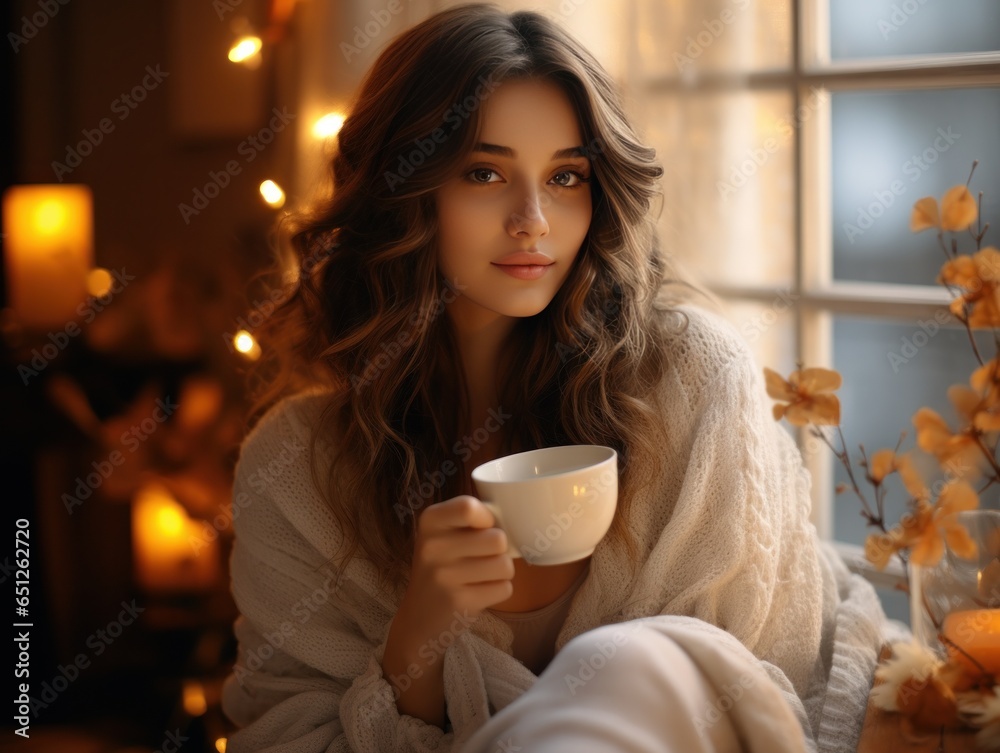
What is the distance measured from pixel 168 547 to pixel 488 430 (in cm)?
110

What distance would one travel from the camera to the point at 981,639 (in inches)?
38.0

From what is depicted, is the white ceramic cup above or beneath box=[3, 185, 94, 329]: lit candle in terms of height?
beneath

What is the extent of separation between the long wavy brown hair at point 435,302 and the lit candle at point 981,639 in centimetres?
43

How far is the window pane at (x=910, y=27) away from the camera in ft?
4.87

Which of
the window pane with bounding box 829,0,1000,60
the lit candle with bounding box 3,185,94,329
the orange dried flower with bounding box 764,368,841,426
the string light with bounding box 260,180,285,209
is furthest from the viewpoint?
the lit candle with bounding box 3,185,94,329

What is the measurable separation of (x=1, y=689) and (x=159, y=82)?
1402mm

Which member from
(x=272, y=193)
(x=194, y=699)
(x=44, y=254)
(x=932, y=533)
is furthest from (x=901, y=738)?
(x=44, y=254)

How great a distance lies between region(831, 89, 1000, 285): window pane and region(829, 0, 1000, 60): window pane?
7cm

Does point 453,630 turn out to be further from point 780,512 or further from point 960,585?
point 960,585

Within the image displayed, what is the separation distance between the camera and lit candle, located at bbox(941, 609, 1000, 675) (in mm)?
961

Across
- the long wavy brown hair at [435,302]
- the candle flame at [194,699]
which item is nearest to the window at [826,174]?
the long wavy brown hair at [435,302]

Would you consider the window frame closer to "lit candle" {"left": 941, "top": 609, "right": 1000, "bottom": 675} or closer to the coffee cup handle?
"lit candle" {"left": 941, "top": 609, "right": 1000, "bottom": 675}

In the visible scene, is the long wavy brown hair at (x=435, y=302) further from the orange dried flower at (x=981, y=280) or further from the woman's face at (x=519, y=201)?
the orange dried flower at (x=981, y=280)

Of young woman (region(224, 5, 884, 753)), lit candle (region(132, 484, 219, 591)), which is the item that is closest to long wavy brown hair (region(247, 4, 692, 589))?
young woman (region(224, 5, 884, 753))
